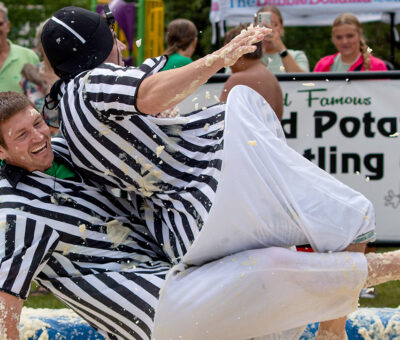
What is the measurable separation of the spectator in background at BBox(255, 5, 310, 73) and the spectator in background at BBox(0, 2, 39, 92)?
184 cm

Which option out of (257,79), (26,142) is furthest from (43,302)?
(26,142)

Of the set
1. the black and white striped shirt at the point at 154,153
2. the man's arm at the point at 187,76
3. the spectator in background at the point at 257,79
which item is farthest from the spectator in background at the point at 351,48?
the man's arm at the point at 187,76

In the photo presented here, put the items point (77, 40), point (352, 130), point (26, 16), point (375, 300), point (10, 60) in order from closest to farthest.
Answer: point (77, 40) < point (375, 300) < point (352, 130) < point (10, 60) < point (26, 16)

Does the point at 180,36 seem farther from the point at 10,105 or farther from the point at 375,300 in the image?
the point at 10,105

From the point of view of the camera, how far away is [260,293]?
2705mm

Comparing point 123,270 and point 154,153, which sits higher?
point 154,153

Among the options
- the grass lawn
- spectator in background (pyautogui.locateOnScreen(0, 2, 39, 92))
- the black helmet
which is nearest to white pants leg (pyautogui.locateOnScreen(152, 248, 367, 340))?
the black helmet

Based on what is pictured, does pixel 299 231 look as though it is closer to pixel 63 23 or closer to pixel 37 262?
pixel 37 262

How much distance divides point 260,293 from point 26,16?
35.9 feet

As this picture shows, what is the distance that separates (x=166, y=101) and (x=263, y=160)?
16.5 inches

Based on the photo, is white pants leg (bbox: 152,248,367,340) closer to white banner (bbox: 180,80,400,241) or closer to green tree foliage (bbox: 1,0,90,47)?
white banner (bbox: 180,80,400,241)

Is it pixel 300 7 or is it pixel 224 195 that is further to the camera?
pixel 300 7

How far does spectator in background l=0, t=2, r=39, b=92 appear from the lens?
19.7 feet

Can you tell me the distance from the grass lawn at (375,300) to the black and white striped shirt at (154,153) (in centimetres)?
230
